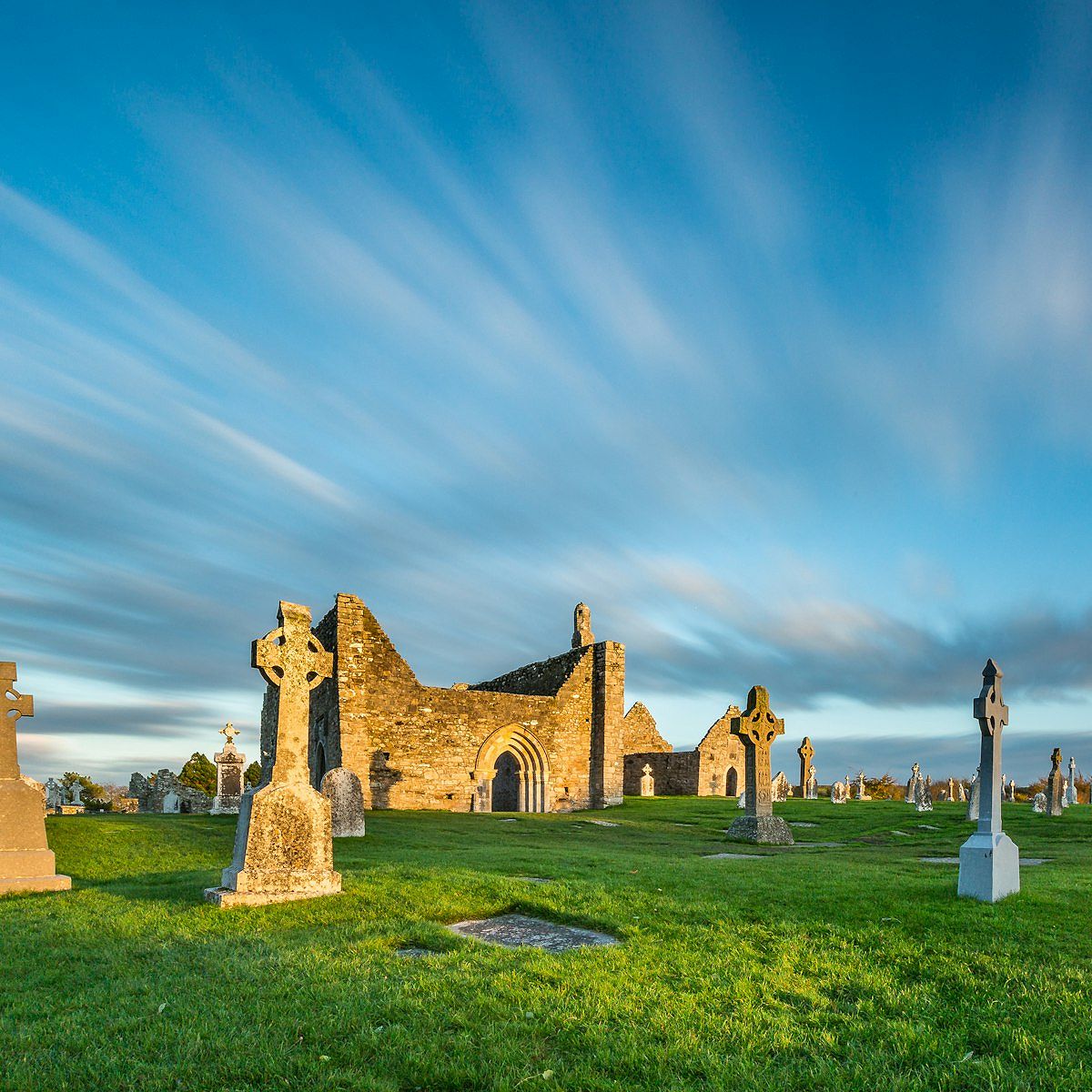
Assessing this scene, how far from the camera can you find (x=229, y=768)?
26.5 metres

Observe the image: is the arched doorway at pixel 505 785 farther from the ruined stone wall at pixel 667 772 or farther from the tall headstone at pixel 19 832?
the tall headstone at pixel 19 832

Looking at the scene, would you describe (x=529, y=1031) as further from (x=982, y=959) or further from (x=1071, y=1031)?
(x=982, y=959)

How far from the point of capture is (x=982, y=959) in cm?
620

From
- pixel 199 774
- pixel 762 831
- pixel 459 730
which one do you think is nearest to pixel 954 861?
pixel 762 831

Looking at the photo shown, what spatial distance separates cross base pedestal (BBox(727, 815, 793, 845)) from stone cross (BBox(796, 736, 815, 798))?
16.8 meters

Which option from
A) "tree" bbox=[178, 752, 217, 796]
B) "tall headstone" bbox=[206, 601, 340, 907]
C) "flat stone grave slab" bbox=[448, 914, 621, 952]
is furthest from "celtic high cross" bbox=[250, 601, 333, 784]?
"tree" bbox=[178, 752, 217, 796]

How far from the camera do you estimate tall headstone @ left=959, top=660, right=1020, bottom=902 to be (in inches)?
330

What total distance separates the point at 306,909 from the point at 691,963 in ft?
12.6

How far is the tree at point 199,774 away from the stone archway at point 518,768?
19482 mm

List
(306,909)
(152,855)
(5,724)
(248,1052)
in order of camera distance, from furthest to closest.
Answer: (152,855) < (5,724) < (306,909) < (248,1052)

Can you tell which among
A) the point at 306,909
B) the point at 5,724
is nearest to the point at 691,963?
the point at 306,909

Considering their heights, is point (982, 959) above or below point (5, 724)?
below

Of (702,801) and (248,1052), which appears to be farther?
(702,801)

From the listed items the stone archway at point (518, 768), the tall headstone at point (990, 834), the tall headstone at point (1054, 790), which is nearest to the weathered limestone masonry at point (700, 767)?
the stone archway at point (518, 768)
